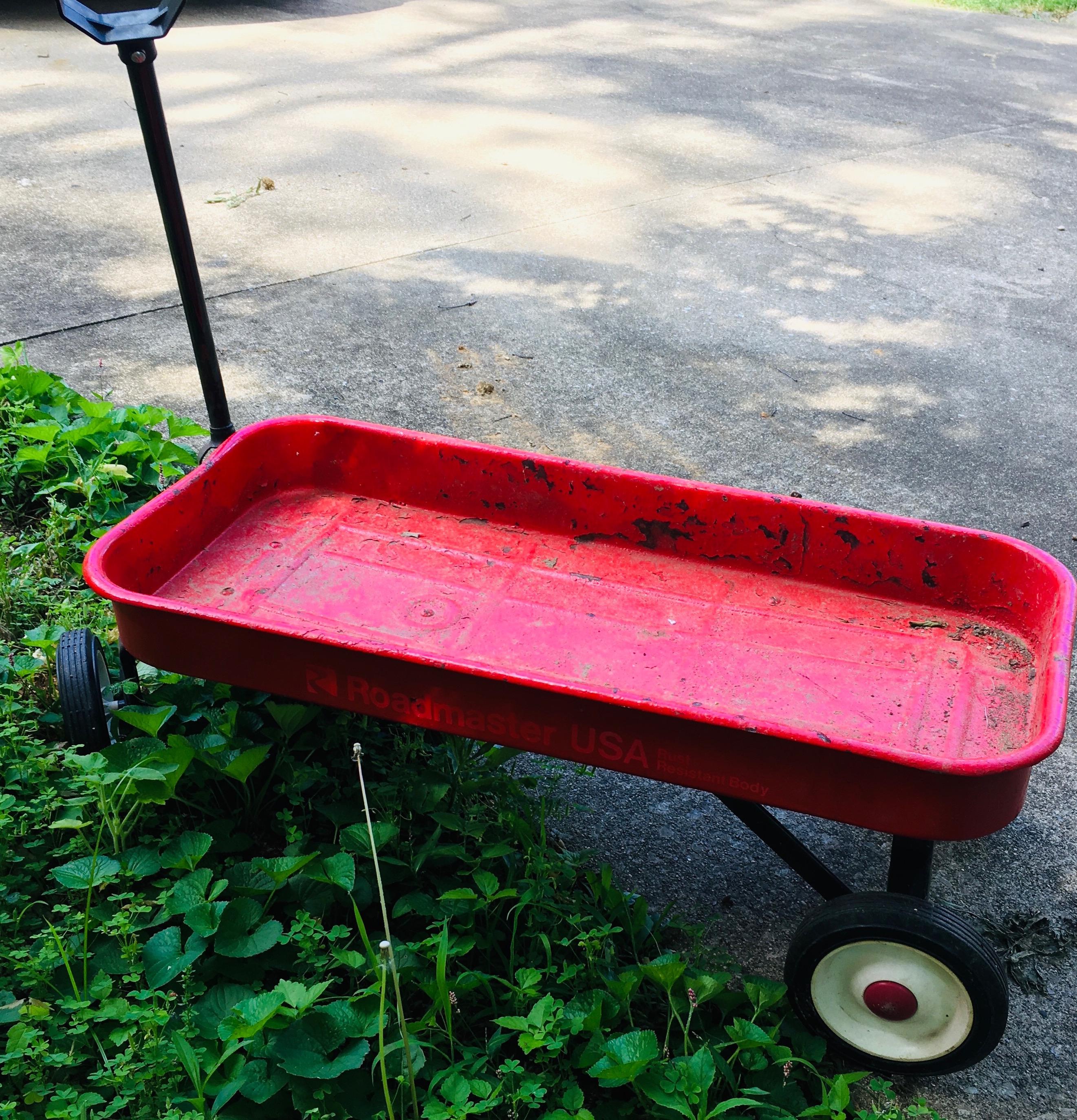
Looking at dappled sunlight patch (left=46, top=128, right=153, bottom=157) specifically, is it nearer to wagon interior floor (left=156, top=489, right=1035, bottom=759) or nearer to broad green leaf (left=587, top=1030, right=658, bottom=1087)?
wagon interior floor (left=156, top=489, right=1035, bottom=759)

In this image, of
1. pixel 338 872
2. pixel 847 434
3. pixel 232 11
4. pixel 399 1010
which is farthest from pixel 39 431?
pixel 232 11

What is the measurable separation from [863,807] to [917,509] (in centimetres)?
220

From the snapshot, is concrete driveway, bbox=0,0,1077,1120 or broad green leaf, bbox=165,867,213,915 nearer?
broad green leaf, bbox=165,867,213,915

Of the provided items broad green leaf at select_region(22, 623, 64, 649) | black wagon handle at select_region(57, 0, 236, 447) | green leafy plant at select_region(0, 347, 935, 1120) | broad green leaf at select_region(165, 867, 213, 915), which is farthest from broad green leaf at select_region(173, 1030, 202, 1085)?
black wagon handle at select_region(57, 0, 236, 447)

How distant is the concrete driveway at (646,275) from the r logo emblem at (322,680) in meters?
0.81

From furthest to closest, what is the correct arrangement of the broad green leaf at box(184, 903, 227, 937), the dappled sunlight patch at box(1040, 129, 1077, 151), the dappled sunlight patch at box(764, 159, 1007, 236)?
1. the dappled sunlight patch at box(1040, 129, 1077, 151)
2. the dappled sunlight patch at box(764, 159, 1007, 236)
3. the broad green leaf at box(184, 903, 227, 937)

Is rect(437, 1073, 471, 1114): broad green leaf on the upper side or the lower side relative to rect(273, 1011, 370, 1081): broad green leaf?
lower

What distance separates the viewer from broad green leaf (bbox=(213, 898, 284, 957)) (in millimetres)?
1997

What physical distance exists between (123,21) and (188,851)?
1968mm

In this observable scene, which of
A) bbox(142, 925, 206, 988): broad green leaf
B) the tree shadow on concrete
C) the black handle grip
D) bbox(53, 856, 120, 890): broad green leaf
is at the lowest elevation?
bbox(142, 925, 206, 988): broad green leaf

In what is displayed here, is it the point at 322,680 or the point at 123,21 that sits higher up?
the point at 123,21

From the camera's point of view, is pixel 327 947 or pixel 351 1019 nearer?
pixel 351 1019

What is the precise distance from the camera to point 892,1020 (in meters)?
2.03

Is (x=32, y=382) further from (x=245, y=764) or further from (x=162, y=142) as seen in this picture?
(x=245, y=764)
